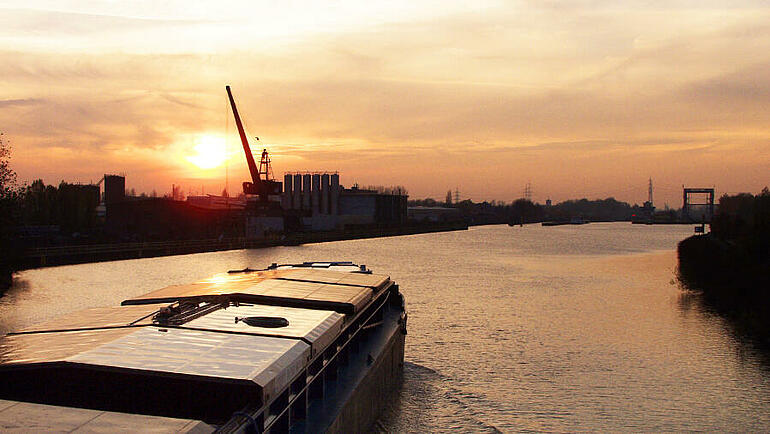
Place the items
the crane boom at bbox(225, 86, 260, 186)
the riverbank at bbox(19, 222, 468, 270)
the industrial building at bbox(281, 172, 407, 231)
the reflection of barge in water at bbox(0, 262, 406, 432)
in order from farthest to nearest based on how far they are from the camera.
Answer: the industrial building at bbox(281, 172, 407, 231) → the crane boom at bbox(225, 86, 260, 186) → the riverbank at bbox(19, 222, 468, 270) → the reflection of barge in water at bbox(0, 262, 406, 432)

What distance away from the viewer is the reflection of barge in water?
316 inches

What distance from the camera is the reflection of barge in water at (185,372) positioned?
8031 millimetres

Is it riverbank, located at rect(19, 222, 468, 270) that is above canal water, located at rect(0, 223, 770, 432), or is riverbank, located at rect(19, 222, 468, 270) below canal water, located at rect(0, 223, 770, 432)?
above

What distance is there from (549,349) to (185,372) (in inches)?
908

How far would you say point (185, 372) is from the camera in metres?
8.55

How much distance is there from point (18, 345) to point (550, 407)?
1568 cm

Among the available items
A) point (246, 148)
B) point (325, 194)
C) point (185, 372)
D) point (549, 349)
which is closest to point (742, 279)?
point (549, 349)

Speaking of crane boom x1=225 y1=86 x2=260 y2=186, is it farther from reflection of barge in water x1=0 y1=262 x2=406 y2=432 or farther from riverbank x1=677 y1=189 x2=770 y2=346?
reflection of barge in water x1=0 y1=262 x2=406 y2=432

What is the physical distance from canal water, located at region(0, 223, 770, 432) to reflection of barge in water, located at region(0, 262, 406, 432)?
6677mm

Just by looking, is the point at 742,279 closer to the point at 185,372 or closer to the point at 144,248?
the point at 185,372

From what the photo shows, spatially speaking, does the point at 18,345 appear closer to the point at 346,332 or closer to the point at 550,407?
the point at 346,332

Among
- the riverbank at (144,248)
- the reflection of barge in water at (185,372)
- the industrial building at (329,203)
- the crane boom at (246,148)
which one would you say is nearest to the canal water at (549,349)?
the riverbank at (144,248)

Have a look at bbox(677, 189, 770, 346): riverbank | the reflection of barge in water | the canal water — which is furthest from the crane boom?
the reflection of barge in water

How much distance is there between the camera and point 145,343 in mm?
9742
